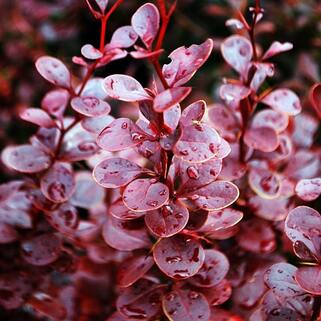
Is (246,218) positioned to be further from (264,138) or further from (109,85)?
(109,85)

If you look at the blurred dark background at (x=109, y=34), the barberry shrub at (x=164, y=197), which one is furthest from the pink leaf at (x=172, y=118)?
the blurred dark background at (x=109, y=34)

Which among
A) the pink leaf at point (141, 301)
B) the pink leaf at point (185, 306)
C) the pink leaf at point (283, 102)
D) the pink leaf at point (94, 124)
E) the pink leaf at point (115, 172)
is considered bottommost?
the pink leaf at point (141, 301)

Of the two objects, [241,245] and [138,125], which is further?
[241,245]

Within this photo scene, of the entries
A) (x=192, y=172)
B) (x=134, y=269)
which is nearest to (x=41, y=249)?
(x=134, y=269)

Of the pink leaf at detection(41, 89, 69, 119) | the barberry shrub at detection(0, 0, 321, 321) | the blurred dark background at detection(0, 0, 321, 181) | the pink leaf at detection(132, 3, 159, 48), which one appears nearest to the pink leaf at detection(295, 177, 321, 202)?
the barberry shrub at detection(0, 0, 321, 321)

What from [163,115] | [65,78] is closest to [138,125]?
[163,115]

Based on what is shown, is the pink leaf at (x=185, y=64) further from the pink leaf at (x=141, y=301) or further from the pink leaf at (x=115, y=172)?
the pink leaf at (x=141, y=301)

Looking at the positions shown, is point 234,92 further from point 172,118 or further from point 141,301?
point 141,301
